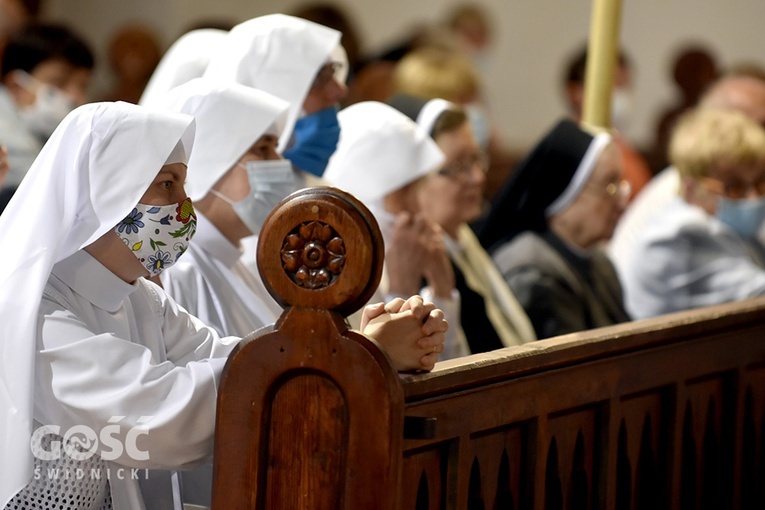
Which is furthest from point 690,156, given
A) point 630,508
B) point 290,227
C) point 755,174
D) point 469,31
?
point 469,31

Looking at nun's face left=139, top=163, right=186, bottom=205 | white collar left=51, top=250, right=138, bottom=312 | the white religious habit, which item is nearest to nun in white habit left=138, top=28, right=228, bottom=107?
the white religious habit

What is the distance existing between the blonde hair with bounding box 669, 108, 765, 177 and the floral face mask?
4.09 meters

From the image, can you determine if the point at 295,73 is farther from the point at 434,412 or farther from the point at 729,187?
the point at 729,187

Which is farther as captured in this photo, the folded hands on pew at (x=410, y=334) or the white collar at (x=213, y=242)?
the white collar at (x=213, y=242)

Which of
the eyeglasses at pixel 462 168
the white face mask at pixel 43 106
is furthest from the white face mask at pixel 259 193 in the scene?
the white face mask at pixel 43 106

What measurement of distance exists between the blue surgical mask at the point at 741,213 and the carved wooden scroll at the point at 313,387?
14.4ft

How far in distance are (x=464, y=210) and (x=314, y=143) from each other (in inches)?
40.3

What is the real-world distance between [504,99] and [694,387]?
1058cm

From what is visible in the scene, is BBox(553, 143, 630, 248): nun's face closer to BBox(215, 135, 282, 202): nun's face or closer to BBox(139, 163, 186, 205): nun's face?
BBox(215, 135, 282, 202): nun's face

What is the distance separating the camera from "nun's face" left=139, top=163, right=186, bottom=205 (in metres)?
2.88

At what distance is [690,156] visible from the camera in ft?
21.1

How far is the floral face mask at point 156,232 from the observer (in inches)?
112

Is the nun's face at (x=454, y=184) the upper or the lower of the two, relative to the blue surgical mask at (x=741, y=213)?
upper

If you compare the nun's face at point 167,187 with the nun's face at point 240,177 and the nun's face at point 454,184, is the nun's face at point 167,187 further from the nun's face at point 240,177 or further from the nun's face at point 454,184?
the nun's face at point 454,184
